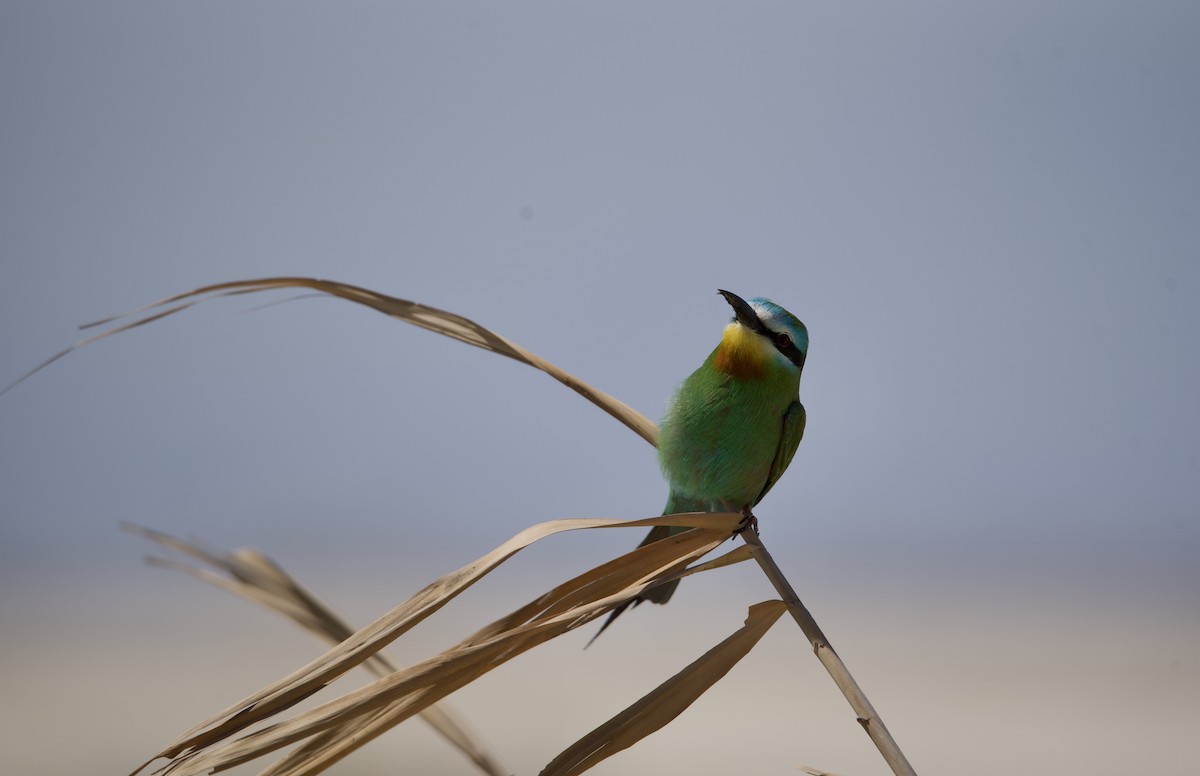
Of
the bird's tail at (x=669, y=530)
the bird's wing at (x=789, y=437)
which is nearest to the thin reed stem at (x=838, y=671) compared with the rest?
the bird's tail at (x=669, y=530)

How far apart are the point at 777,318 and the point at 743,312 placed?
88 mm

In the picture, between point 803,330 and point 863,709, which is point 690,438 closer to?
point 803,330

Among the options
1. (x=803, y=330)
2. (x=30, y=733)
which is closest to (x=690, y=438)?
(x=803, y=330)

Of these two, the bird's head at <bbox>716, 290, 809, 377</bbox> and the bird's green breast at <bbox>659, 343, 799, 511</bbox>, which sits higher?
the bird's head at <bbox>716, 290, 809, 377</bbox>

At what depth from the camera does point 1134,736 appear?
1103 centimetres

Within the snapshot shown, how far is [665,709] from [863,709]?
0.28 metres

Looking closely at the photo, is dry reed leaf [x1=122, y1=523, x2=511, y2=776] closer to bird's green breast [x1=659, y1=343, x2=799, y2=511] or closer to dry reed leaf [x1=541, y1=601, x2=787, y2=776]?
dry reed leaf [x1=541, y1=601, x2=787, y2=776]

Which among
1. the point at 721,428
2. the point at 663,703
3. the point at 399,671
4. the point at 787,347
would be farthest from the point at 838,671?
the point at 787,347

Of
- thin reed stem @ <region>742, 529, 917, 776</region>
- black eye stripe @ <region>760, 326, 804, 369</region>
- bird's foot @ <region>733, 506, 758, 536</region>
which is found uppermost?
black eye stripe @ <region>760, 326, 804, 369</region>

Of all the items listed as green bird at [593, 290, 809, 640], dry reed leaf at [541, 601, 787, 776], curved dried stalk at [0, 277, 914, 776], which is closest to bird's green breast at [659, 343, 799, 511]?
green bird at [593, 290, 809, 640]

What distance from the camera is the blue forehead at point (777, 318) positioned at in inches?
98.5

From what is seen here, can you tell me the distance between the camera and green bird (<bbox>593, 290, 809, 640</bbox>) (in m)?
2.54

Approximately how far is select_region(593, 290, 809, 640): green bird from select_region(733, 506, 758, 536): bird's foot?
2.3 inches

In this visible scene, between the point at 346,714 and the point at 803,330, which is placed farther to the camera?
the point at 803,330
